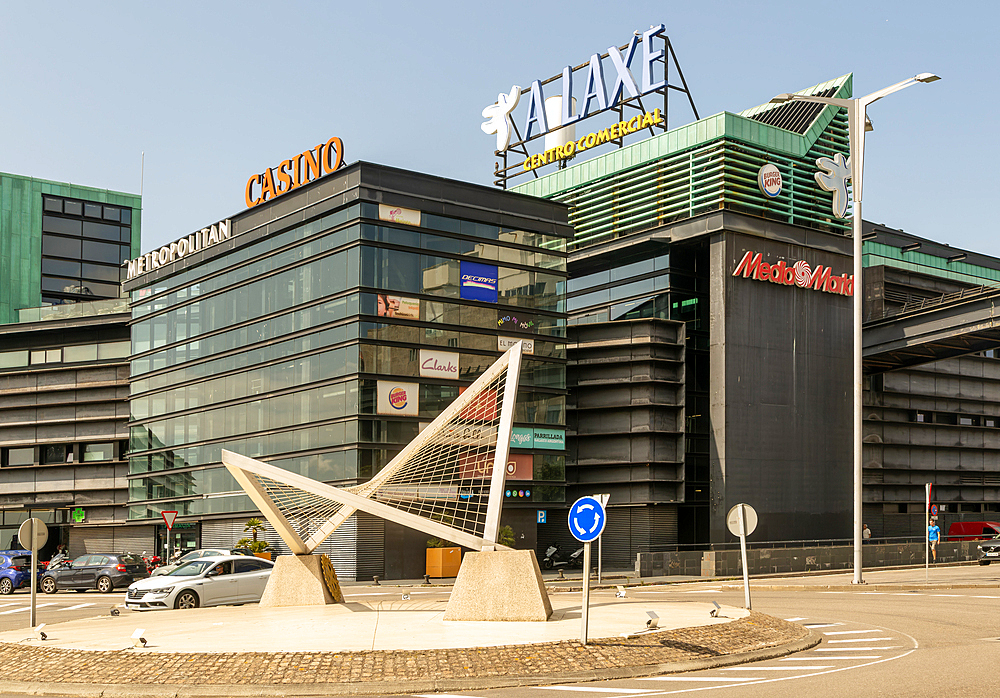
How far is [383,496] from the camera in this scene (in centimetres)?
2255

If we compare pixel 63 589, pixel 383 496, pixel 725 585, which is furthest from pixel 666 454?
pixel 383 496

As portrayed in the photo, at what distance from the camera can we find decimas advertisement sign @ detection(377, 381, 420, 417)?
1925 inches

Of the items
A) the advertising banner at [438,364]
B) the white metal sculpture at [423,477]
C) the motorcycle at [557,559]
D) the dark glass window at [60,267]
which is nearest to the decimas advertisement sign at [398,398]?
the advertising banner at [438,364]

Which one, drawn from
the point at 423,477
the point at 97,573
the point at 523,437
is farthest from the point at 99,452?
the point at 423,477

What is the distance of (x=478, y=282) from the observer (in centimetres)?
5247

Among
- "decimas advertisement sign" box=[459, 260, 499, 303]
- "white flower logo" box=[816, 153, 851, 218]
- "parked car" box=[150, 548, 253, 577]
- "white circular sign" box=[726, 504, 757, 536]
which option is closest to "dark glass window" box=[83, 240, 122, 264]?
"decimas advertisement sign" box=[459, 260, 499, 303]

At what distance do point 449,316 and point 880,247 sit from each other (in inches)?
1608

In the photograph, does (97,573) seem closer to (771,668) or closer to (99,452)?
(771,668)

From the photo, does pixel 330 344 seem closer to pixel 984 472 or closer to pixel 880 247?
pixel 880 247

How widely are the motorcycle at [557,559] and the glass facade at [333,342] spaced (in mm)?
2853

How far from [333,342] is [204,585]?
23.3 meters

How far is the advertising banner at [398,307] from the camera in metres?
49.3

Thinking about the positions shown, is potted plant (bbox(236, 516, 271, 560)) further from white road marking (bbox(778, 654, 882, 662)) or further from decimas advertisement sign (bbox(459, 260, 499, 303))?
white road marking (bbox(778, 654, 882, 662))

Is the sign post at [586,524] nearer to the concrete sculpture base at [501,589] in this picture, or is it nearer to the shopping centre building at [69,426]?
the concrete sculpture base at [501,589]
